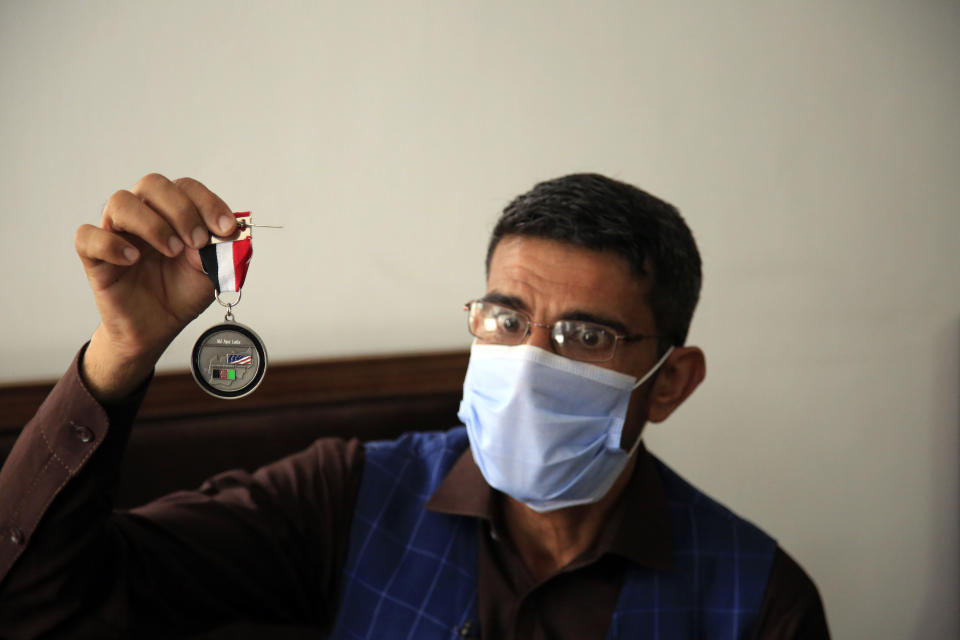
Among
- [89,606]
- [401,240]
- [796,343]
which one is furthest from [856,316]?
[89,606]

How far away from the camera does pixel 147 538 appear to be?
47.9 inches

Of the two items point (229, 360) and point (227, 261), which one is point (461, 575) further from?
point (227, 261)

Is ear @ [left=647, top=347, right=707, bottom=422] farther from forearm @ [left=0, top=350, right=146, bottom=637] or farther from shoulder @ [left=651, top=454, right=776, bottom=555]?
forearm @ [left=0, top=350, right=146, bottom=637]

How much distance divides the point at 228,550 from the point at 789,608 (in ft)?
3.19

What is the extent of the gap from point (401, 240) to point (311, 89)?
1.36ft

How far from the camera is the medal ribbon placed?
3.12 feet

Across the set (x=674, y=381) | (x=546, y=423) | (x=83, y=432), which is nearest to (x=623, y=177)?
(x=674, y=381)

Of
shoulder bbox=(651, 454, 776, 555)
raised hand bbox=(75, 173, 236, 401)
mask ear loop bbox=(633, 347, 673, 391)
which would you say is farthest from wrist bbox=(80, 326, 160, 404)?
shoulder bbox=(651, 454, 776, 555)

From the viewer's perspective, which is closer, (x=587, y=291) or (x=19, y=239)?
(x=587, y=291)

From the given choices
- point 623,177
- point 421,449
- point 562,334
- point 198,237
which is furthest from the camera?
point 623,177

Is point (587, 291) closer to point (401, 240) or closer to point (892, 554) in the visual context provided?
point (401, 240)

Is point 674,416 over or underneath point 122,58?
underneath

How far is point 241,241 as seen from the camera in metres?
0.96

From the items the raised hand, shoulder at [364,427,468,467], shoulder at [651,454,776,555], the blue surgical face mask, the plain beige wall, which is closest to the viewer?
the raised hand
